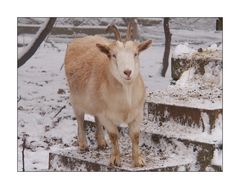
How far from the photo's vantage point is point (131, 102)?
19.2 ft

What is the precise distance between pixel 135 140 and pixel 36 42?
2.53 ft

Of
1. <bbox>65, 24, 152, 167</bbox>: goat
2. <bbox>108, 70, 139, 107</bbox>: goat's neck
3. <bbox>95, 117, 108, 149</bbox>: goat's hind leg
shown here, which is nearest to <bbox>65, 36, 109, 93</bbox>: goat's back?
<bbox>65, 24, 152, 167</bbox>: goat

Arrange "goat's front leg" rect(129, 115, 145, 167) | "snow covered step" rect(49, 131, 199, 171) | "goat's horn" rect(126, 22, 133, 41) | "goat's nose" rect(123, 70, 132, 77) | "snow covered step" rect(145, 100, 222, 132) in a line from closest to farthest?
1. "goat's nose" rect(123, 70, 132, 77)
2. "goat's horn" rect(126, 22, 133, 41)
3. "goat's front leg" rect(129, 115, 145, 167)
4. "snow covered step" rect(49, 131, 199, 171)
5. "snow covered step" rect(145, 100, 222, 132)

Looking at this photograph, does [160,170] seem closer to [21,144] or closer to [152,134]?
[152,134]

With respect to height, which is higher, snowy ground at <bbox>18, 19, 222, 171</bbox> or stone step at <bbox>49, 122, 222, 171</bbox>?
snowy ground at <bbox>18, 19, 222, 171</bbox>

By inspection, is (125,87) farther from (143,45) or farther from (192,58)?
(192,58)

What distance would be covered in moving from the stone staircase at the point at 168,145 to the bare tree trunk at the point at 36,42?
575mm

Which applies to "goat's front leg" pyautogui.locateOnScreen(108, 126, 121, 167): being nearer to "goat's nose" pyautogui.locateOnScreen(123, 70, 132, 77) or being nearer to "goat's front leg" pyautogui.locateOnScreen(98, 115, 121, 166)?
"goat's front leg" pyautogui.locateOnScreen(98, 115, 121, 166)

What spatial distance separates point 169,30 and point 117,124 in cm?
62

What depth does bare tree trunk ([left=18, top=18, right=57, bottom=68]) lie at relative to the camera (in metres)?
6.09

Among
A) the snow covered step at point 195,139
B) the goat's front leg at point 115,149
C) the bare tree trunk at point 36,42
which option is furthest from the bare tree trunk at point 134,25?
the snow covered step at point 195,139

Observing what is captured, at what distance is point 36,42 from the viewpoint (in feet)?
20.1

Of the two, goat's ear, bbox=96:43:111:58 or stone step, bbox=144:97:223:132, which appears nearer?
goat's ear, bbox=96:43:111:58

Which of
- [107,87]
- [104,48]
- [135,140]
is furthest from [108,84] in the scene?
[135,140]
